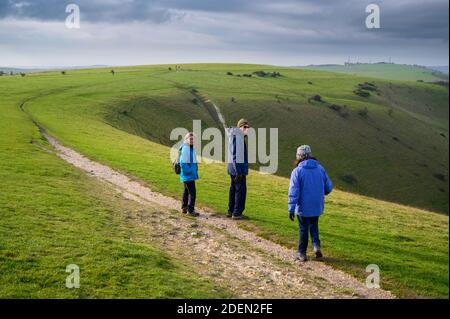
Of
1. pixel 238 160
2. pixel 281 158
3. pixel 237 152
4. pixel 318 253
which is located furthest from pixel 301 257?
pixel 281 158

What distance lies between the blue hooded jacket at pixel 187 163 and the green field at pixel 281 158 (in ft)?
11.3

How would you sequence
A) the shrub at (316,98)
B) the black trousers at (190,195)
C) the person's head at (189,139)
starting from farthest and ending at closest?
the shrub at (316,98), the black trousers at (190,195), the person's head at (189,139)

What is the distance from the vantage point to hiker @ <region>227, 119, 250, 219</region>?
1848 centimetres

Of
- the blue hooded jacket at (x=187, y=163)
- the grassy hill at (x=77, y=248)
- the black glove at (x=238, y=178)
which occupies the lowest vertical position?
the grassy hill at (x=77, y=248)

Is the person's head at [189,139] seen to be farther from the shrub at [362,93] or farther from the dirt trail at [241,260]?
the shrub at [362,93]

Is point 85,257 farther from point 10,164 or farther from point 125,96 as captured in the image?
point 125,96

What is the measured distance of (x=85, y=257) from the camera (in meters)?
13.0

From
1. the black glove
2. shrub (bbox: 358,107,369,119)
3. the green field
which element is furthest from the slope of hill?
the black glove

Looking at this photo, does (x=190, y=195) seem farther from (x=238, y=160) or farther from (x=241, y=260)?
(x=241, y=260)

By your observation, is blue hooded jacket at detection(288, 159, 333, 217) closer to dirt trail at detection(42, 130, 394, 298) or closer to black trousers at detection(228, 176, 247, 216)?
dirt trail at detection(42, 130, 394, 298)

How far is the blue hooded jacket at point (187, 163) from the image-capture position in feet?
62.7

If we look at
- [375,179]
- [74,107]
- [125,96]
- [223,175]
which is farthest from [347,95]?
[223,175]

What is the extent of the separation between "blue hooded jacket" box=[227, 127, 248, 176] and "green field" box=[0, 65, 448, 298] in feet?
8.12

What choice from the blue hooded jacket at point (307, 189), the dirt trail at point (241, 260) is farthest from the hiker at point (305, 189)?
the dirt trail at point (241, 260)
